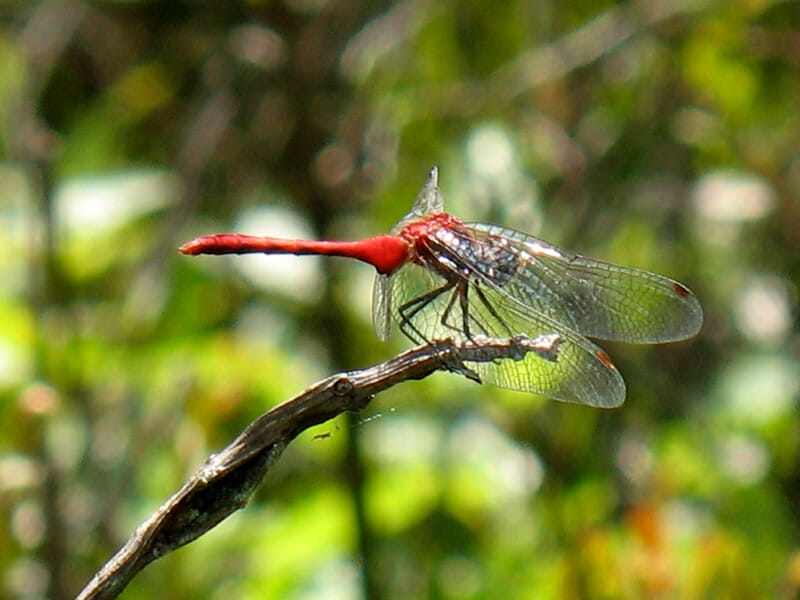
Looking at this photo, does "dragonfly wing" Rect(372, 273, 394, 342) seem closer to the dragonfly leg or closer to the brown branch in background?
the dragonfly leg

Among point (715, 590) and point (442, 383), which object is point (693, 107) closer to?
point (442, 383)

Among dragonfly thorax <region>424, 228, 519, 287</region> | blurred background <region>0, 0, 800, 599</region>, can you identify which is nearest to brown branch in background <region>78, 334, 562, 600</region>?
dragonfly thorax <region>424, 228, 519, 287</region>

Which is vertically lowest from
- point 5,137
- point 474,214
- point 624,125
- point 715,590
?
point 715,590

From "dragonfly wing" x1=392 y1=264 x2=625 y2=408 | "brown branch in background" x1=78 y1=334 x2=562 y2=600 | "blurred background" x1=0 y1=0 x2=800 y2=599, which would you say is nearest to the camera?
"brown branch in background" x1=78 y1=334 x2=562 y2=600

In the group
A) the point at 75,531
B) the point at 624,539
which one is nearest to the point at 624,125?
the point at 624,539

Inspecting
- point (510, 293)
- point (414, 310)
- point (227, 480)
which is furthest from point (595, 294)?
point (227, 480)
